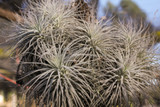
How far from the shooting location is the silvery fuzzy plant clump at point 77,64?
1.58 feet

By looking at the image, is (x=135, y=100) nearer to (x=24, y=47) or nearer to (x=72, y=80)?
(x=72, y=80)

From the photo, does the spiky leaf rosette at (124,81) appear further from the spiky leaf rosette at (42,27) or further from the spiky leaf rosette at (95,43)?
the spiky leaf rosette at (42,27)

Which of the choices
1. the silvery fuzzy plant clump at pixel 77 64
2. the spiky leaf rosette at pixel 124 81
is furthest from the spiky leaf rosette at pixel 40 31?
the spiky leaf rosette at pixel 124 81

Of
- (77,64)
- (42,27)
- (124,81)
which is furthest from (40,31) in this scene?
(124,81)

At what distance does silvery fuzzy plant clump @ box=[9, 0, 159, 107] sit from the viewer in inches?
19.0

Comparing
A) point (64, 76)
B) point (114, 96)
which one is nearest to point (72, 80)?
point (64, 76)

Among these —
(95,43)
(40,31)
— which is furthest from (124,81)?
(40,31)

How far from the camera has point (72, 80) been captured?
47 cm

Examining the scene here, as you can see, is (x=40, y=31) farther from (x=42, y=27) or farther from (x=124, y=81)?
(x=124, y=81)

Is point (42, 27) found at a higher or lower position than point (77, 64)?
higher

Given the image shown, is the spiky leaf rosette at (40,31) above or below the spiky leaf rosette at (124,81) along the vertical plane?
above

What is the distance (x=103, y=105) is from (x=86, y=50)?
0.66ft

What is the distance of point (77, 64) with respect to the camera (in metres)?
0.49

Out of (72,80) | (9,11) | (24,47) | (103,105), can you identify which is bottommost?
(103,105)
